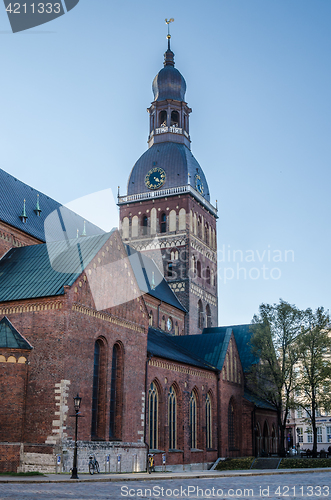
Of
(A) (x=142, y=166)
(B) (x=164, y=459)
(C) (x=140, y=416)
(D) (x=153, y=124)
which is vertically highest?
(D) (x=153, y=124)

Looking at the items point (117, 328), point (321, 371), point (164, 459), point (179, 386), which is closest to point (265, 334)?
point (321, 371)

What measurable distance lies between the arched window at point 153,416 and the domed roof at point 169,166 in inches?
1127

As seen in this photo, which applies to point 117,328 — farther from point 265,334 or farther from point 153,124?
point 153,124

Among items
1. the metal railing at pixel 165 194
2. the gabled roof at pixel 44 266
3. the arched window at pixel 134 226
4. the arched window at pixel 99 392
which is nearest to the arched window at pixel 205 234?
the metal railing at pixel 165 194

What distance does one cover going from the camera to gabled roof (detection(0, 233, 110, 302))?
2945 cm

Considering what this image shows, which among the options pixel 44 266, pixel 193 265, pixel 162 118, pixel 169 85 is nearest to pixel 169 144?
pixel 162 118

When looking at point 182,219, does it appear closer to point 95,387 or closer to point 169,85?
point 169,85

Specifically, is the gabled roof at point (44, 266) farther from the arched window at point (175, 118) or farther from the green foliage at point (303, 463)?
the arched window at point (175, 118)

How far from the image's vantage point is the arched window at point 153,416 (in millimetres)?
36003

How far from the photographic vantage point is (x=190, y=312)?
2217 inches

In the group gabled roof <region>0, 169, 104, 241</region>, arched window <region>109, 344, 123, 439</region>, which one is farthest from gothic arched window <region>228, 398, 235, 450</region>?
gabled roof <region>0, 169, 104, 241</region>

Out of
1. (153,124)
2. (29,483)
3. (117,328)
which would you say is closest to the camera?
(29,483)

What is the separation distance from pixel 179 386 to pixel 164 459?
5857 mm

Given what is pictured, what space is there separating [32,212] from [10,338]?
45.8 ft
